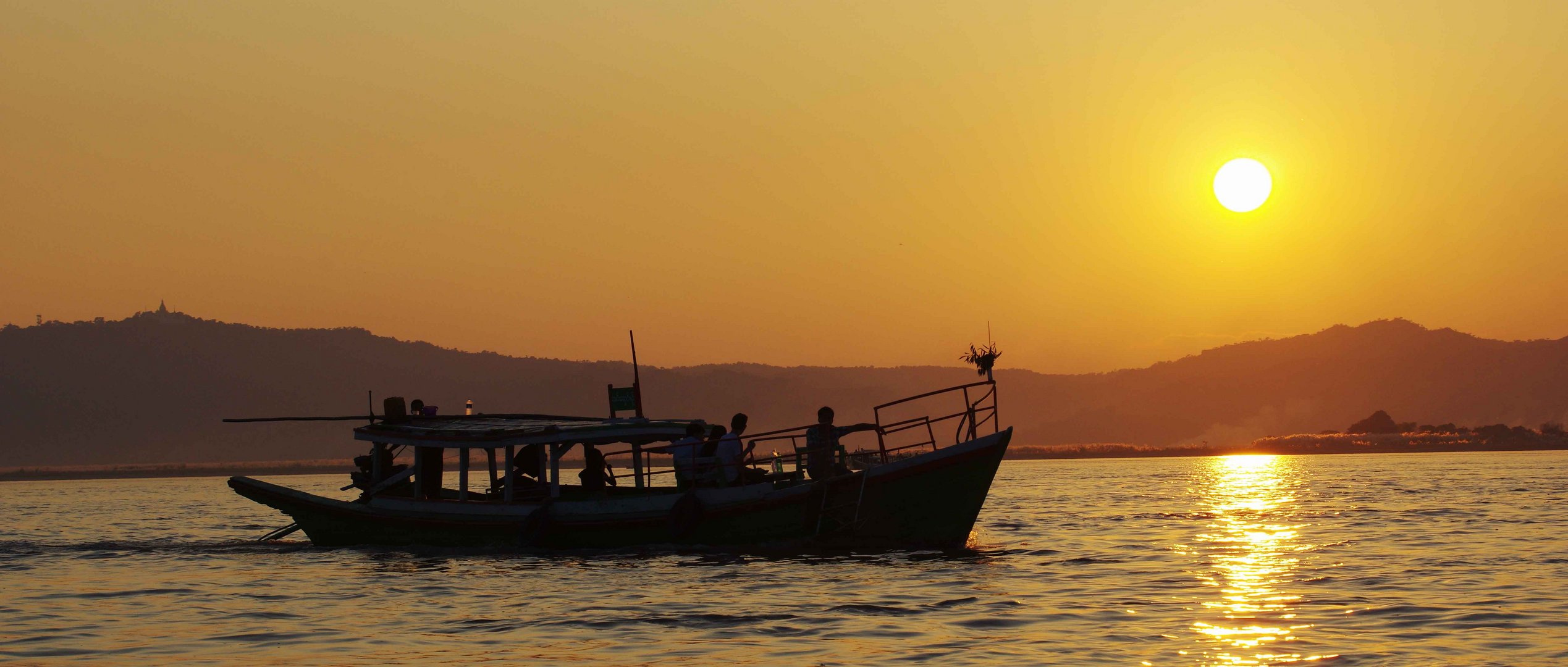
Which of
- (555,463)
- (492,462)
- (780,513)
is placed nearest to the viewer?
(780,513)

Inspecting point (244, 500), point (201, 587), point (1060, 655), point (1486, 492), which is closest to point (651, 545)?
point (201, 587)

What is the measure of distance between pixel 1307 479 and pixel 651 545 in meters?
69.5

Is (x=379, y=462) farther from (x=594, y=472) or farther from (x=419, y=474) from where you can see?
(x=594, y=472)

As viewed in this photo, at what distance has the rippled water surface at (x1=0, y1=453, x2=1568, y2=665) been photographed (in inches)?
663

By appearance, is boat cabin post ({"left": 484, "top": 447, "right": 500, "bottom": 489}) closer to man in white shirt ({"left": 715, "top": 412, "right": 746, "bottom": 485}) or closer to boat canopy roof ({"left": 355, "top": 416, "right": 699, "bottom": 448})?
boat canopy roof ({"left": 355, "top": 416, "right": 699, "bottom": 448})

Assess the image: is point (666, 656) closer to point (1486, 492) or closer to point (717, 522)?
point (717, 522)

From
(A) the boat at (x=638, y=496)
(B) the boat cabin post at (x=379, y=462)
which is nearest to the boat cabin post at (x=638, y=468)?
(A) the boat at (x=638, y=496)

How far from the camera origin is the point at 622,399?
3194 cm

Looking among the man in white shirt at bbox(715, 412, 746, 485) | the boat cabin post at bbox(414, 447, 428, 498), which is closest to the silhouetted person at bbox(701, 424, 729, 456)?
the man in white shirt at bbox(715, 412, 746, 485)

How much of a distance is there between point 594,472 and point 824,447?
222 inches

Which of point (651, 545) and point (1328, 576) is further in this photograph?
point (651, 545)

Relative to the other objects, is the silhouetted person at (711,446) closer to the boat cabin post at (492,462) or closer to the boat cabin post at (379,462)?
the boat cabin post at (492,462)

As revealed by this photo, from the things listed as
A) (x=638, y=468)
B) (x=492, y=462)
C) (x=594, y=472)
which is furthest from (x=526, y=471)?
(x=638, y=468)

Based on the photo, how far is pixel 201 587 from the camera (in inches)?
1009
